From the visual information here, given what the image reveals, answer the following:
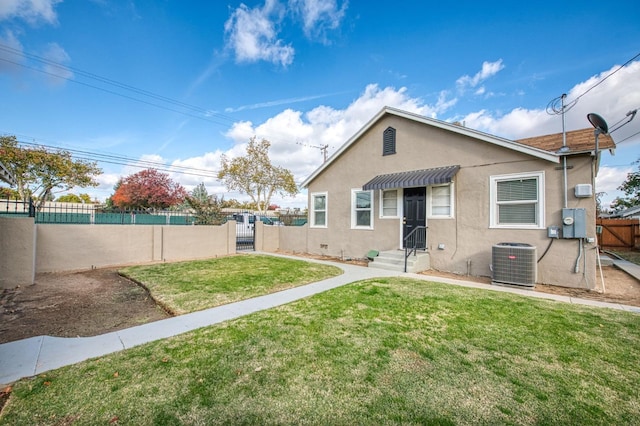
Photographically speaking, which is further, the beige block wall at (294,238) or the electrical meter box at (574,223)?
the beige block wall at (294,238)

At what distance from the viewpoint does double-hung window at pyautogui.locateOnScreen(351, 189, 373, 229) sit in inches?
442

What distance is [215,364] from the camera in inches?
121

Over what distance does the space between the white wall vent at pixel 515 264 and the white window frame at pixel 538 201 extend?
69cm

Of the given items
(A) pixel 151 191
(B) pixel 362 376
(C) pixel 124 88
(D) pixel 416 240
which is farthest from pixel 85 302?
(A) pixel 151 191

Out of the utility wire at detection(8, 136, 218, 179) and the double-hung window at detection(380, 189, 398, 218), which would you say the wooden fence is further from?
the utility wire at detection(8, 136, 218, 179)

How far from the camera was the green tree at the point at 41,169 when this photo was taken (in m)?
20.5

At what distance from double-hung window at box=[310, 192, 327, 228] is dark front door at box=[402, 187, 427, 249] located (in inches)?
158

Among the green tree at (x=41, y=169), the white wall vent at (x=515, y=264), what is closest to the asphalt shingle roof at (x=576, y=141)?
the white wall vent at (x=515, y=264)

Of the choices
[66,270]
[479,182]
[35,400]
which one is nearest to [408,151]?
[479,182]

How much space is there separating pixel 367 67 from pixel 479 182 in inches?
361

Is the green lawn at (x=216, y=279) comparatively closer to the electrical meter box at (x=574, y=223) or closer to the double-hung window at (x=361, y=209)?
the double-hung window at (x=361, y=209)

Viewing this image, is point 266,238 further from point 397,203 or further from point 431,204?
point 431,204

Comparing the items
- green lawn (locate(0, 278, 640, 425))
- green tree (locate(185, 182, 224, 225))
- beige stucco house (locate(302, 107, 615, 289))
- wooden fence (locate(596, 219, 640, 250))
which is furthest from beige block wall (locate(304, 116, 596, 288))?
wooden fence (locate(596, 219, 640, 250))

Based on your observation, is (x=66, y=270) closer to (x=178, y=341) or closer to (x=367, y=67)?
(x=178, y=341)
